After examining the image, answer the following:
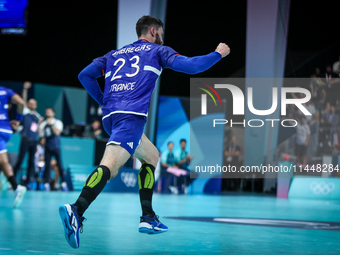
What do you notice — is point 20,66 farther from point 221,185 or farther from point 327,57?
point 327,57

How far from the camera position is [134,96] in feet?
9.62

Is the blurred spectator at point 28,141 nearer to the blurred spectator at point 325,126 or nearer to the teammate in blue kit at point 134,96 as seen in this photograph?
the blurred spectator at point 325,126

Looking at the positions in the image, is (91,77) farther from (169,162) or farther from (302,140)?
(302,140)

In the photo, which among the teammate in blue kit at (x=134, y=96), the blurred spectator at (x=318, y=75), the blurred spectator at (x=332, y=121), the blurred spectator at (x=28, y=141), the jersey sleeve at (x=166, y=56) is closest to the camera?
the teammate in blue kit at (x=134, y=96)

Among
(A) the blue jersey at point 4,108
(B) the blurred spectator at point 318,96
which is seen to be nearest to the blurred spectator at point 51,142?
(A) the blue jersey at point 4,108

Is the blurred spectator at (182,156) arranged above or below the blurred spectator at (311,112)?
below

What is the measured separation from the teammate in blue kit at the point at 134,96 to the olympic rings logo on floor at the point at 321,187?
8.79m

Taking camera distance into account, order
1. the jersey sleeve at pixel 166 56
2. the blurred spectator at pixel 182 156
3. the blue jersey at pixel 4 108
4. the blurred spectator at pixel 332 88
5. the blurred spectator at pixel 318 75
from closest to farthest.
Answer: the jersey sleeve at pixel 166 56, the blue jersey at pixel 4 108, the blurred spectator at pixel 332 88, the blurred spectator at pixel 318 75, the blurred spectator at pixel 182 156

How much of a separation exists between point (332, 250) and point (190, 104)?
10686mm

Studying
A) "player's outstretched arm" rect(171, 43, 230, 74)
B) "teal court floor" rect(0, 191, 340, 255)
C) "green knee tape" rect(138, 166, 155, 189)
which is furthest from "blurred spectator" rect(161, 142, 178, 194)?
"player's outstretched arm" rect(171, 43, 230, 74)

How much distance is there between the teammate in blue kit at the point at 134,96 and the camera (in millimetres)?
2775

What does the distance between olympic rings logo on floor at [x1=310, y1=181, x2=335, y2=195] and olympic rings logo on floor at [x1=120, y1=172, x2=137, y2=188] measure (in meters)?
4.88

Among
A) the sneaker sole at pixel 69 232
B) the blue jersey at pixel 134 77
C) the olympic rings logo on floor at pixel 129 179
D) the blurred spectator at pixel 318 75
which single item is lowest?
the olympic rings logo on floor at pixel 129 179

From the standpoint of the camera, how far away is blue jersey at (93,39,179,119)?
2918 millimetres
